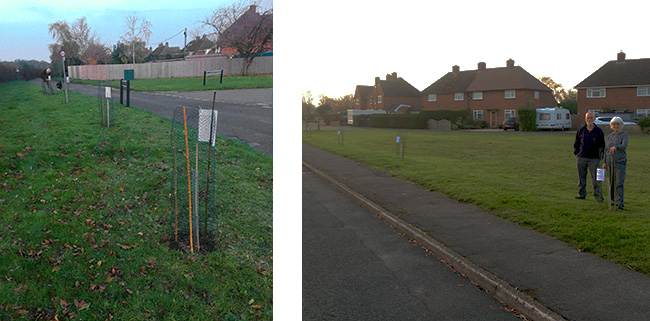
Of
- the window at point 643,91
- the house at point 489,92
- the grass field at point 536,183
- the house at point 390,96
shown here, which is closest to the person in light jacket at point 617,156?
the grass field at point 536,183

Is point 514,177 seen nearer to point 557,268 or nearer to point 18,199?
point 557,268

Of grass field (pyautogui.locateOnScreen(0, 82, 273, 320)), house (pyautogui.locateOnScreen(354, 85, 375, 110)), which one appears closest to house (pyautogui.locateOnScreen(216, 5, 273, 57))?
grass field (pyautogui.locateOnScreen(0, 82, 273, 320))

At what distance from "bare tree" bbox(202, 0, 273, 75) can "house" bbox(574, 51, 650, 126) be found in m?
10.3

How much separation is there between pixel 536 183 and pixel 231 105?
911 centimetres

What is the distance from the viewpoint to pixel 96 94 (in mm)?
2781

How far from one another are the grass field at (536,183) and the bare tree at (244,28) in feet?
13.6

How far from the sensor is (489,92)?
1880 cm

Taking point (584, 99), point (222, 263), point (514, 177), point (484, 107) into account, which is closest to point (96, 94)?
point (222, 263)

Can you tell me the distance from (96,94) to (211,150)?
28.1 inches

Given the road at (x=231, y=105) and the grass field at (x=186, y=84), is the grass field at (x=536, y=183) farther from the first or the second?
the grass field at (x=186, y=84)

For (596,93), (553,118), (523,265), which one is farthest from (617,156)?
(553,118)

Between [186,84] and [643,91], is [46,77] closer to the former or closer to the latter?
[186,84]

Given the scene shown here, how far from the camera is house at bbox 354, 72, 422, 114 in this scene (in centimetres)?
3975

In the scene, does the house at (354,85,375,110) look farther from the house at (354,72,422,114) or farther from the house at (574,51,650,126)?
the house at (574,51,650,126)
